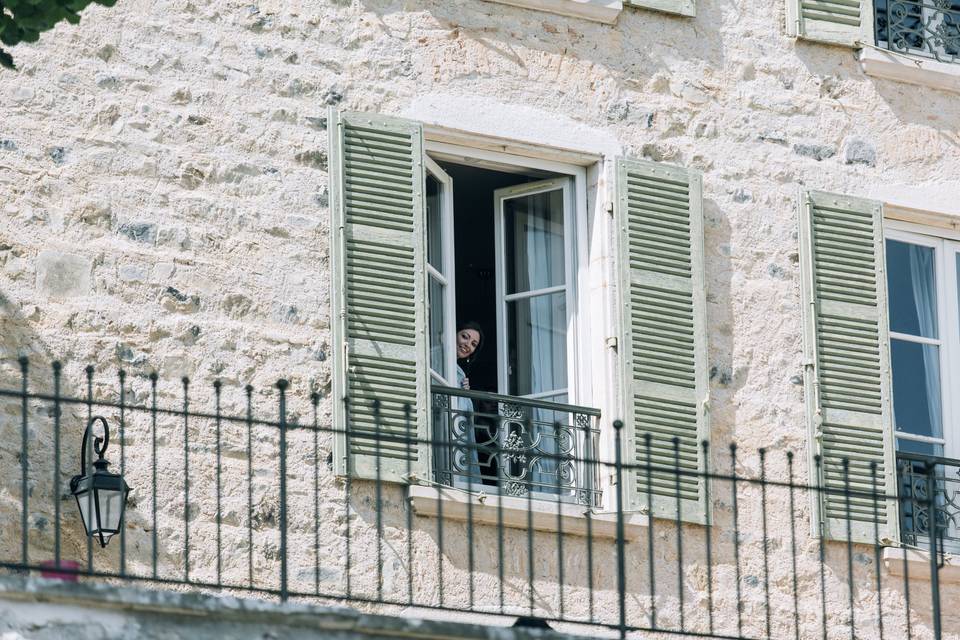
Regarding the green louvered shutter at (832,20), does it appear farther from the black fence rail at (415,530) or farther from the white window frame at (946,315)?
the black fence rail at (415,530)

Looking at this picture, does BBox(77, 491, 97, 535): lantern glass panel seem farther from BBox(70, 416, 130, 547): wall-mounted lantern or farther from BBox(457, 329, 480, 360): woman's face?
BBox(457, 329, 480, 360): woman's face

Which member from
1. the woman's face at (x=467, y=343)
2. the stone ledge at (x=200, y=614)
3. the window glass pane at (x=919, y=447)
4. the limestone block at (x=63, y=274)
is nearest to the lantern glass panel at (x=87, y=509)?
the limestone block at (x=63, y=274)

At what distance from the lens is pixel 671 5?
13.8 meters

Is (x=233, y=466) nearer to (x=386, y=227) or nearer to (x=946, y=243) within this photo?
(x=386, y=227)

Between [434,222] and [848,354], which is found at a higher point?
[434,222]

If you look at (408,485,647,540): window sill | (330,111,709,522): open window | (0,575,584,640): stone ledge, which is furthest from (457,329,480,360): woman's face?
(0,575,584,640): stone ledge

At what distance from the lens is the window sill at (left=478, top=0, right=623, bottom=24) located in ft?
44.3

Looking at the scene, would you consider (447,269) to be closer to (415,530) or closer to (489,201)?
(489,201)

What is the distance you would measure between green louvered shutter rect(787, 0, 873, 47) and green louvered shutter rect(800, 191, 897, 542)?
0.88 m

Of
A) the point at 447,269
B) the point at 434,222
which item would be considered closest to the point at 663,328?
the point at 447,269

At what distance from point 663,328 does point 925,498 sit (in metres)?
1.59

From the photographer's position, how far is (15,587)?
9703 millimetres

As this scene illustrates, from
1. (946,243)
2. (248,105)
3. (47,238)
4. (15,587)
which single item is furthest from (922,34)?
(15,587)

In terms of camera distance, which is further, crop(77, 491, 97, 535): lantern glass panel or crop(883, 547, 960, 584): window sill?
crop(883, 547, 960, 584): window sill
